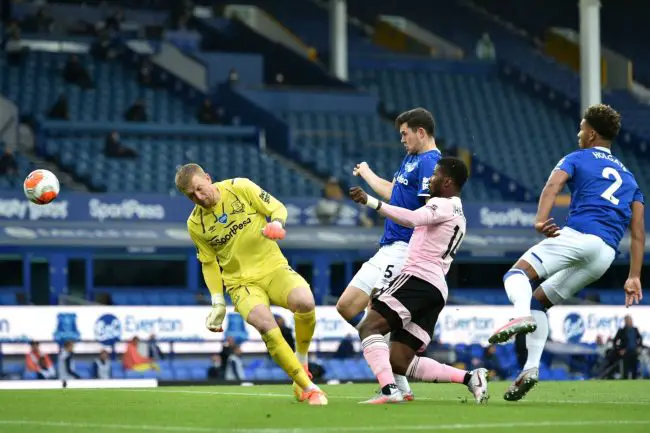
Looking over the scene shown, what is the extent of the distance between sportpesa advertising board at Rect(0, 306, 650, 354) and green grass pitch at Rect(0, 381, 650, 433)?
1157 centimetres

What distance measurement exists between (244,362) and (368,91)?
1308cm

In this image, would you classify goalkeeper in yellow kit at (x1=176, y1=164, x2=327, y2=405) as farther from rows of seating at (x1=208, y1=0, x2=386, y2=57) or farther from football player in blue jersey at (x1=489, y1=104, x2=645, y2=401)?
rows of seating at (x1=208, y1=0, x2=386, y2=57)

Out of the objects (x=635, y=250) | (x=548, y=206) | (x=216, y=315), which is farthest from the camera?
(x=216, y=315)

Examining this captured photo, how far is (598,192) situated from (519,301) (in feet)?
3.39

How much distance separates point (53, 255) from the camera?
27.2m

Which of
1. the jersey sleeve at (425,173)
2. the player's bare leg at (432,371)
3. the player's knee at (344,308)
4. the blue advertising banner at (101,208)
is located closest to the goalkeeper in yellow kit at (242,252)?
the player's knee at (344,308)

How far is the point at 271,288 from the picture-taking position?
1052 cm

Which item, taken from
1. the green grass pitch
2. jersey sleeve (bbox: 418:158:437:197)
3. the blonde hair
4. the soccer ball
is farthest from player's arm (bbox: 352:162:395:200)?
the soccer ball

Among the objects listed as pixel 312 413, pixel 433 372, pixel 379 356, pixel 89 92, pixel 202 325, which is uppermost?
pixel 89 92

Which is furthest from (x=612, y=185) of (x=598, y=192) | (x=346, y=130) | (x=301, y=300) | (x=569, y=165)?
(x=346, y=130)

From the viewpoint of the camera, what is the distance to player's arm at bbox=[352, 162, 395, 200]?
10406 millimetres

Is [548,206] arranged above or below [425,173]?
below

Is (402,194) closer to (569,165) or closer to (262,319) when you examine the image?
(569,165)

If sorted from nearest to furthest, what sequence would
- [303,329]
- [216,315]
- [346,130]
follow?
[216,315] < [303,329] < [346,130]
